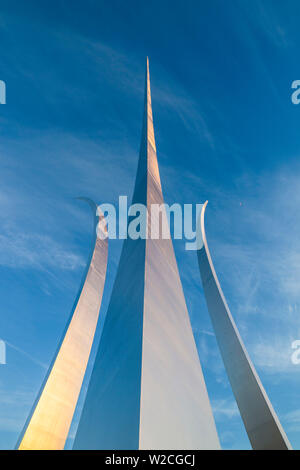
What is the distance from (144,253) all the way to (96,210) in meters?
7.02

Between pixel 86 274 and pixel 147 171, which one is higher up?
pixel 147 171

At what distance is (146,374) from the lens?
4.04 m

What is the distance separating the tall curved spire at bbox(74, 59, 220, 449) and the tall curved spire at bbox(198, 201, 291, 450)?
6.01 ft

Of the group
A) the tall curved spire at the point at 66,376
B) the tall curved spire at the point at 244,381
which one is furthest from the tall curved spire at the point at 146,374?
the tall curved spire at the point at 66,376

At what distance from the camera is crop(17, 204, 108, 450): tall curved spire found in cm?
654

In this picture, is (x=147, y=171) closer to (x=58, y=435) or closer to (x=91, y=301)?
(x=91, y=301)

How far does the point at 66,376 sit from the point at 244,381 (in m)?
4.76

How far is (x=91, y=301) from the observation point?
1031 cm

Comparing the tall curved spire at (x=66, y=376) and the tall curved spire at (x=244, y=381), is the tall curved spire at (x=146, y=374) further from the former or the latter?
the tall curved spire at (x=66, y=376)

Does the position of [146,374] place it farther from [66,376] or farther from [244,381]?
[66,376]

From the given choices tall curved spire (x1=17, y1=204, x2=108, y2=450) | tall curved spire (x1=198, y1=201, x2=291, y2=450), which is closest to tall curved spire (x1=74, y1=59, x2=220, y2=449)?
tall curved spire (x1=198, y1=201, x2=291, y2=450)

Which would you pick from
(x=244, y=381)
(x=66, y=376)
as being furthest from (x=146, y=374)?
(x=66, y=376)

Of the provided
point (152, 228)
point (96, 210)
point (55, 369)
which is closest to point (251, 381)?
point (152, 228)

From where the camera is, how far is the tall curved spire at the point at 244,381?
616 centimetres
